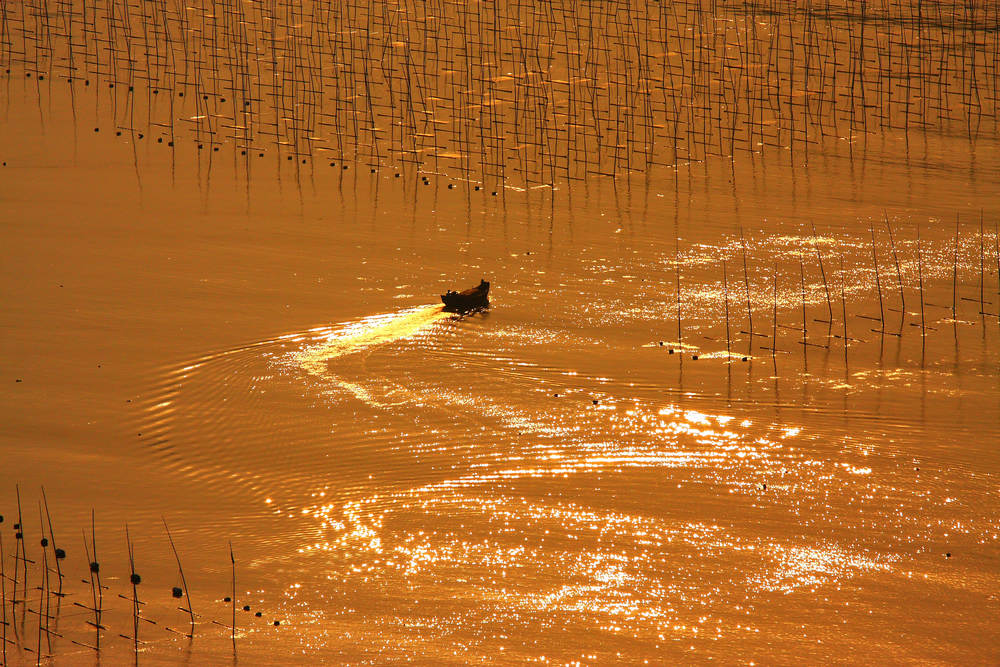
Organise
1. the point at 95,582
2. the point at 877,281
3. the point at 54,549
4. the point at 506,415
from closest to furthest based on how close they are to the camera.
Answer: the point at 95,582 → the point at 54,549 → the point at 506,415 → the point at 877,281

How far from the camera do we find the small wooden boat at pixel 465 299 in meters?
5.82

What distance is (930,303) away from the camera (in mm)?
6262

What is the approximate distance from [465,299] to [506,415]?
1.06m

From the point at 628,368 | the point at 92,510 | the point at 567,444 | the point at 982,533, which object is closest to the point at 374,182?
the point at 628,368

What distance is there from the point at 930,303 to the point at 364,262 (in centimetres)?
284

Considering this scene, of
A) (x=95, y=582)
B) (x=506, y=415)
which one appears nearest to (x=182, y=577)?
(x=95, y=582)

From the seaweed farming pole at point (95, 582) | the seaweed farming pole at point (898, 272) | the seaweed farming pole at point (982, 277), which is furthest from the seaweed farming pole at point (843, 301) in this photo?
the seaweed farming pole at point (95, 582)

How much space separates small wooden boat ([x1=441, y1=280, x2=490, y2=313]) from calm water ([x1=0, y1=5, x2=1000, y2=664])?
0.07m

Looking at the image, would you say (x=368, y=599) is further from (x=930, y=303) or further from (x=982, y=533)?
(x=930, y=303)

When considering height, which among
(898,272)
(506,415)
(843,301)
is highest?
(898,272)

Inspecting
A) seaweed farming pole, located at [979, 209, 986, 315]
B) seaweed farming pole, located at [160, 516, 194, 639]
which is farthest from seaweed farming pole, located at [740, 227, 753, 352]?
seaweed farming pole, located at [160, 516, 194, 639]

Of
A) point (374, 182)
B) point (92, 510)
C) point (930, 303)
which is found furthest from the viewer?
point (374, 182)

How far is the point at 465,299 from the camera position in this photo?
19.2ft

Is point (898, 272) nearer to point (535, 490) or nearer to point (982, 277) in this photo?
point (982, 277)
